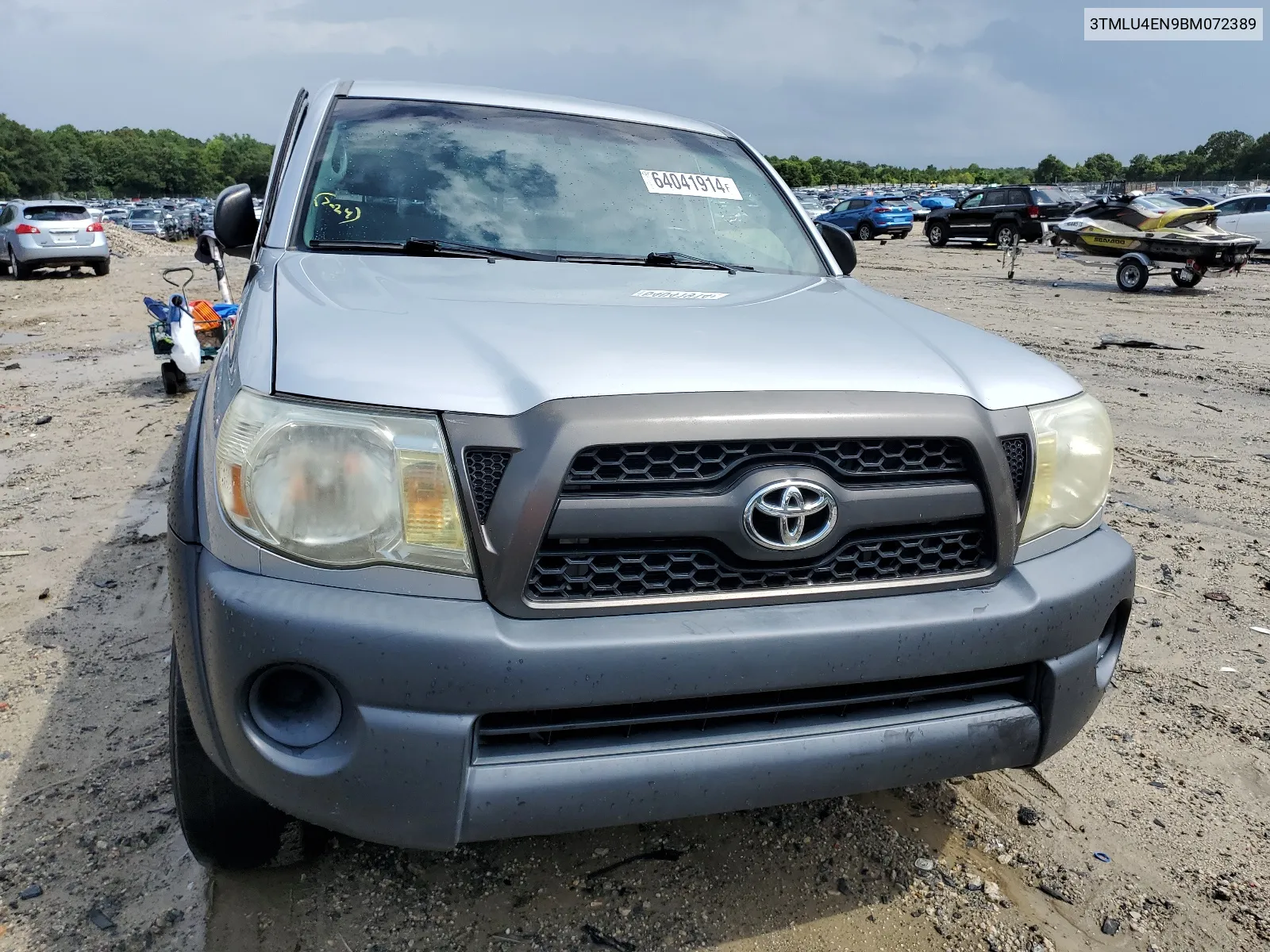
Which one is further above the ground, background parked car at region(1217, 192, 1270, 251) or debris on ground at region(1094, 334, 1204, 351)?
background parked car at region(1217, 192, 1270, 251)

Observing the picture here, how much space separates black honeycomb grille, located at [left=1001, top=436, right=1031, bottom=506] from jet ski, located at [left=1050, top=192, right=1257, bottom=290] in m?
16.2

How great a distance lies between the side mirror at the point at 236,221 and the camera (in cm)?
312

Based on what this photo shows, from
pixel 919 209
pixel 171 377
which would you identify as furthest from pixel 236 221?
pixel 919 209

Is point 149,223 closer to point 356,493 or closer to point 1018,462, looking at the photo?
point 356,493

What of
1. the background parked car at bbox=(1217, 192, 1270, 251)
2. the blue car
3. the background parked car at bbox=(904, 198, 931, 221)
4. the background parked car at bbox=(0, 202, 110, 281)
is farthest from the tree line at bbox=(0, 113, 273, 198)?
the background parked car at bbox=(1217, 192, 1270, 251)

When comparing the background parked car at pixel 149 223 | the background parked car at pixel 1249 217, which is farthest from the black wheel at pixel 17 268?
the background parked car at pixel 149 223

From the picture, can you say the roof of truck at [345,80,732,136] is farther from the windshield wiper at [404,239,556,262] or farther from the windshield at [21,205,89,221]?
the windshield at [21,205,89,221]

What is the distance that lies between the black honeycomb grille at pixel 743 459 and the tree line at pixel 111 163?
114 metres

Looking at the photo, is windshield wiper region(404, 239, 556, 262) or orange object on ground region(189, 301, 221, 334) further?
orange object on ground region(189, 301, 221, 334)

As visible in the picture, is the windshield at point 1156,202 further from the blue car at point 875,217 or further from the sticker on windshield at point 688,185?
the sticker on windshield at point 688,185

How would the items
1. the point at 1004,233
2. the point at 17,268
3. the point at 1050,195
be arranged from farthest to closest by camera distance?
the point at 1050,195 → the point at 1004,233 → the point at 17,268

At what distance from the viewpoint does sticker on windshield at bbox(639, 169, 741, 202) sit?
125 inches

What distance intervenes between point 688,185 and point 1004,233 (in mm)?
25685

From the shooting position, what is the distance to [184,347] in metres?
7.26
